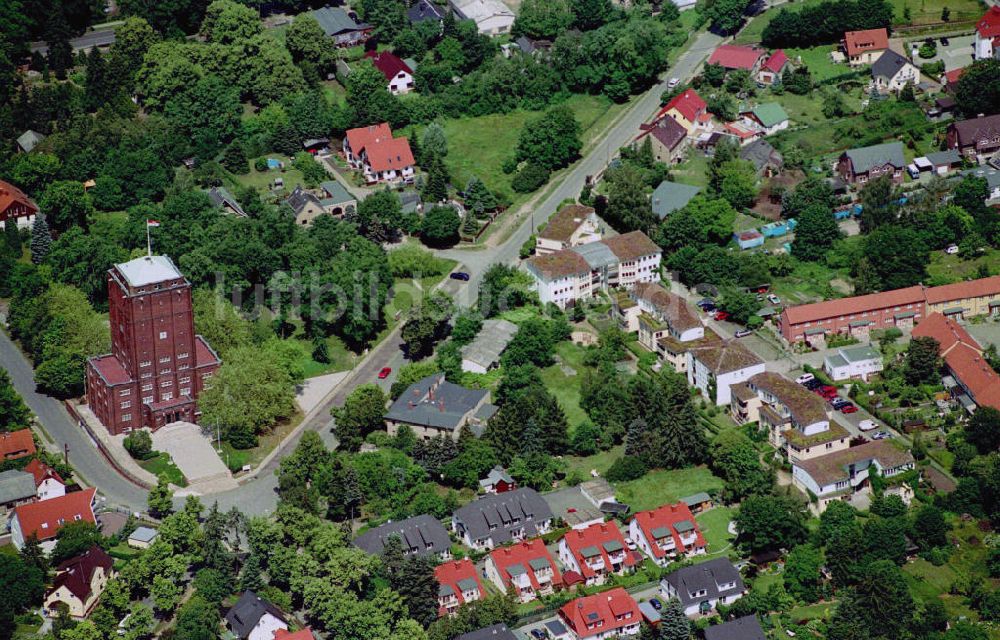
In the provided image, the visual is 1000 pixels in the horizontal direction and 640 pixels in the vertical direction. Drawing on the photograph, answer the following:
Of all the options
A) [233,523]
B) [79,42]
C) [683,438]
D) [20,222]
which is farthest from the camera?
[79,42]

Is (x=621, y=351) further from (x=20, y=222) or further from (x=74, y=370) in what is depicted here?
(x=20, y=222)

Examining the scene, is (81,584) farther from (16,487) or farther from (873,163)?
(873,163)

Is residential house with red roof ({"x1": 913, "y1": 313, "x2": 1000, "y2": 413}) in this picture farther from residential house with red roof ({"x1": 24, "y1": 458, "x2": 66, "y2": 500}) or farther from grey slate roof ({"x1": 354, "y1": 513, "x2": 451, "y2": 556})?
residential house with red roof ({"x1": 24, "y1": 458, "x2": 66, "y2": 500})

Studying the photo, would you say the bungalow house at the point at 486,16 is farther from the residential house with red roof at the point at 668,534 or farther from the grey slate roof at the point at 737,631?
the grey slate roof at the point at 737,631

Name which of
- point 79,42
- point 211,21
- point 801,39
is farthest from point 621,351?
point 79,42

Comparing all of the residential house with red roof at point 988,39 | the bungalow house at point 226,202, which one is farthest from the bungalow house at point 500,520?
the residential house with red roof at point 988,39
